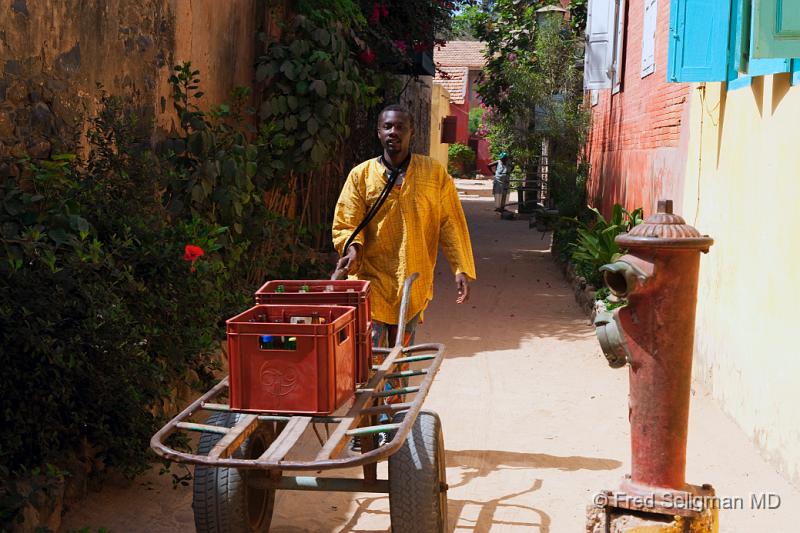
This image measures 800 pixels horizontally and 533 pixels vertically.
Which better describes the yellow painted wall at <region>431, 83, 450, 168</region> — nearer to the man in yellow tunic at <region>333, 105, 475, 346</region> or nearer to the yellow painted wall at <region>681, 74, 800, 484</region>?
the yellow painted wall at <region>681, 74, 800, 484</region>

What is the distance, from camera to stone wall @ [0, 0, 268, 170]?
443 cm

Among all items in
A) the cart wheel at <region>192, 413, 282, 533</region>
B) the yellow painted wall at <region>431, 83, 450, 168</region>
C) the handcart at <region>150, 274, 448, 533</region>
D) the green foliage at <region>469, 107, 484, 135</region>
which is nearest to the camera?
the handcart at <region>150, 274, 448, 533</region>

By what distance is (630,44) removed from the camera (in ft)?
39.9

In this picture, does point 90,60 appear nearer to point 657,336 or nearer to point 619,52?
point 657,336

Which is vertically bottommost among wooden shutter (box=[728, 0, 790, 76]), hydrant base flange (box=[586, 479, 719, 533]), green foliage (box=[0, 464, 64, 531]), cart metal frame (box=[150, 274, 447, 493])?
green foliage (box=[0, 464, 64, 531])

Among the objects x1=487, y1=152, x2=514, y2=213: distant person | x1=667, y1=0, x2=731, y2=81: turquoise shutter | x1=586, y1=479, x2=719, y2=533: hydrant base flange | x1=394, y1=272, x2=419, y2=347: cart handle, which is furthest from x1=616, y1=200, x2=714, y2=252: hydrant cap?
x1=487, y1=152, x2=514, y2=213: distant person

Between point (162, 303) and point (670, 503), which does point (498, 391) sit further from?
point (670, 503)

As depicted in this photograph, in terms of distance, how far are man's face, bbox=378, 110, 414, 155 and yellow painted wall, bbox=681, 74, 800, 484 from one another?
2.08 meters

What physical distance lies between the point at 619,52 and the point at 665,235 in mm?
10499

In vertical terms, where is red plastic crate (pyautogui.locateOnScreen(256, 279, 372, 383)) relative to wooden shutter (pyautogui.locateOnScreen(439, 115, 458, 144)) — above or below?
below

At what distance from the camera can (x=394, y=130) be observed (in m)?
4.65

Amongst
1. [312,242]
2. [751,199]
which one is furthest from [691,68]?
[312,242]

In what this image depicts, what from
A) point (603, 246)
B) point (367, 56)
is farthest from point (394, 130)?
point (603, 246)

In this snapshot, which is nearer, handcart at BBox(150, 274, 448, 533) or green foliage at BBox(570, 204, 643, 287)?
handcart at BBox(150, 274, 448, 533)
